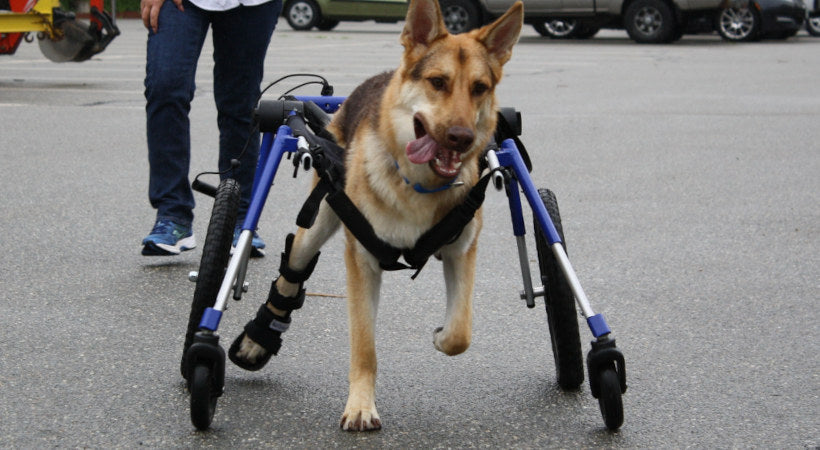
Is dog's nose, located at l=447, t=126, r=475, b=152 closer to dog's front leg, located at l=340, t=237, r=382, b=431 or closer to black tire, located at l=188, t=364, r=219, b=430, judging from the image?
dog's front leg, located at l=340, t=237, r=382, b=431

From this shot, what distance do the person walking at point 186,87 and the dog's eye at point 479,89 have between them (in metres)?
1.91

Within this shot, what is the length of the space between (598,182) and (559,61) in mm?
9446

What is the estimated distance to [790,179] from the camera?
816cm

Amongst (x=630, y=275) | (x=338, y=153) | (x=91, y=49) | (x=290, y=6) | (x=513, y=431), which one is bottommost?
(x=290, y=6)

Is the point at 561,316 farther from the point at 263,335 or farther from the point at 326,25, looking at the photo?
the point at 326,25

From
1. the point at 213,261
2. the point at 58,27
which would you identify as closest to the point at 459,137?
the point at 213,261

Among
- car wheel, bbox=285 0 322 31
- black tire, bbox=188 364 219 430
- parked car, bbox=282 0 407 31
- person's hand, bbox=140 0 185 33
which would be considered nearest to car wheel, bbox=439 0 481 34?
parked car, bbox=282 0 407 31

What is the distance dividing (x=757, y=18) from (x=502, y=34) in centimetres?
1804

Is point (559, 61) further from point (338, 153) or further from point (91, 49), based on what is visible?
point (338, 153)

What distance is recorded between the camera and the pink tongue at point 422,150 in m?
3.36

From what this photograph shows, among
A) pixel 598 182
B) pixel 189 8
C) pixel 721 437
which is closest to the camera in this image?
pixel 721 437

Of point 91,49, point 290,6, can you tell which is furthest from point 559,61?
point 290,6

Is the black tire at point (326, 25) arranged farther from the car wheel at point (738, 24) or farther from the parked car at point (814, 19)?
the parked car at point (814, 19)

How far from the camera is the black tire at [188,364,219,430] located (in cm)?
332
